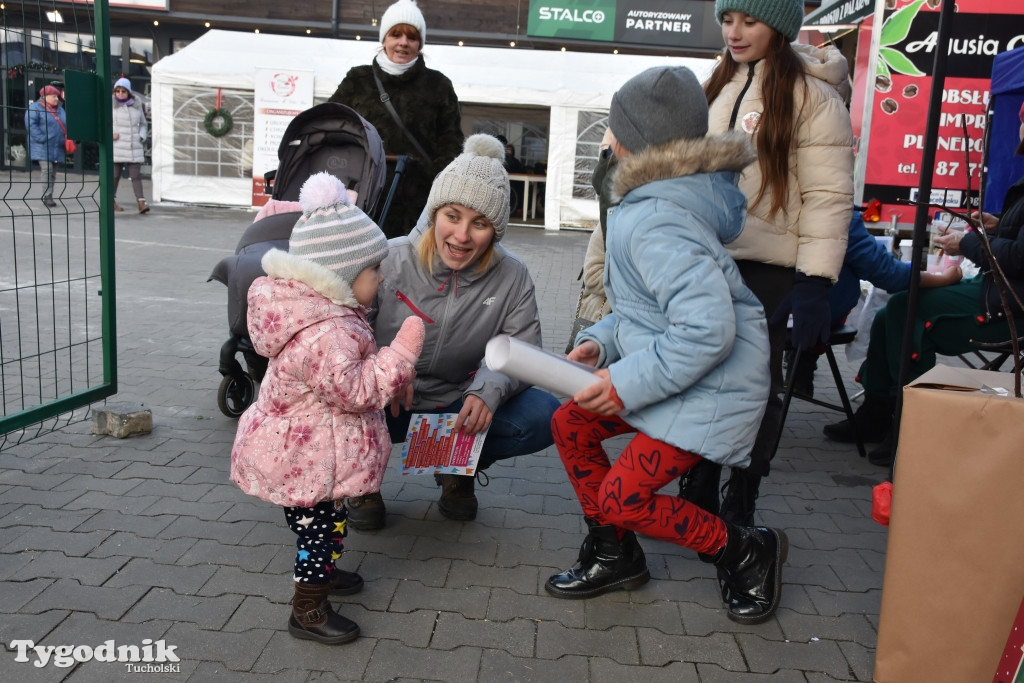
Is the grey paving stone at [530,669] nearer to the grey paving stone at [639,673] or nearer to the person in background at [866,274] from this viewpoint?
the grey paving stone at [639,673]

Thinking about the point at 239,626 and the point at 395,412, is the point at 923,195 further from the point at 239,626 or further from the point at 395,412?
the point at 239,626

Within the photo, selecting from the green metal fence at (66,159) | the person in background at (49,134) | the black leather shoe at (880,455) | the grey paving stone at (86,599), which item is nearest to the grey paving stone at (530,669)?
the grey paving stone at (86,599)

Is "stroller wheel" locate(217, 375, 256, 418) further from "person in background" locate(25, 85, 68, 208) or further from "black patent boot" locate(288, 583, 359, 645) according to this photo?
"black patent boot" locate(288, 583, 359, 645)

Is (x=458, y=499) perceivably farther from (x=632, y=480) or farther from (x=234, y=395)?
(x=234, y=395)

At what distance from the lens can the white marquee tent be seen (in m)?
14.6

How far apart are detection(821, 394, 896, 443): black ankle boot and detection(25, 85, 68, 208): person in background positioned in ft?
13.6

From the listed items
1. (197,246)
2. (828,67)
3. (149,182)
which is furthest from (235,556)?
(149,182)

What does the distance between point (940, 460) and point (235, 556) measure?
228cm

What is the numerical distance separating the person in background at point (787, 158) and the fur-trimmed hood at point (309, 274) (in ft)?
4.52

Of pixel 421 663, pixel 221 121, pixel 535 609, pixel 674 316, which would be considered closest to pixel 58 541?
pixel 421 663

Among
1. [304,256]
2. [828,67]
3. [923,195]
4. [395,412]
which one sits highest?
[828,67]

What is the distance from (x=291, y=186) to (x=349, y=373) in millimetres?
2360

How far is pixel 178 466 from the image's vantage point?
13.1 ft

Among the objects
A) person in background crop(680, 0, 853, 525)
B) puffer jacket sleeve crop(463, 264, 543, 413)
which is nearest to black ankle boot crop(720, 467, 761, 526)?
person in background crop(680, 0, 853, 525)
